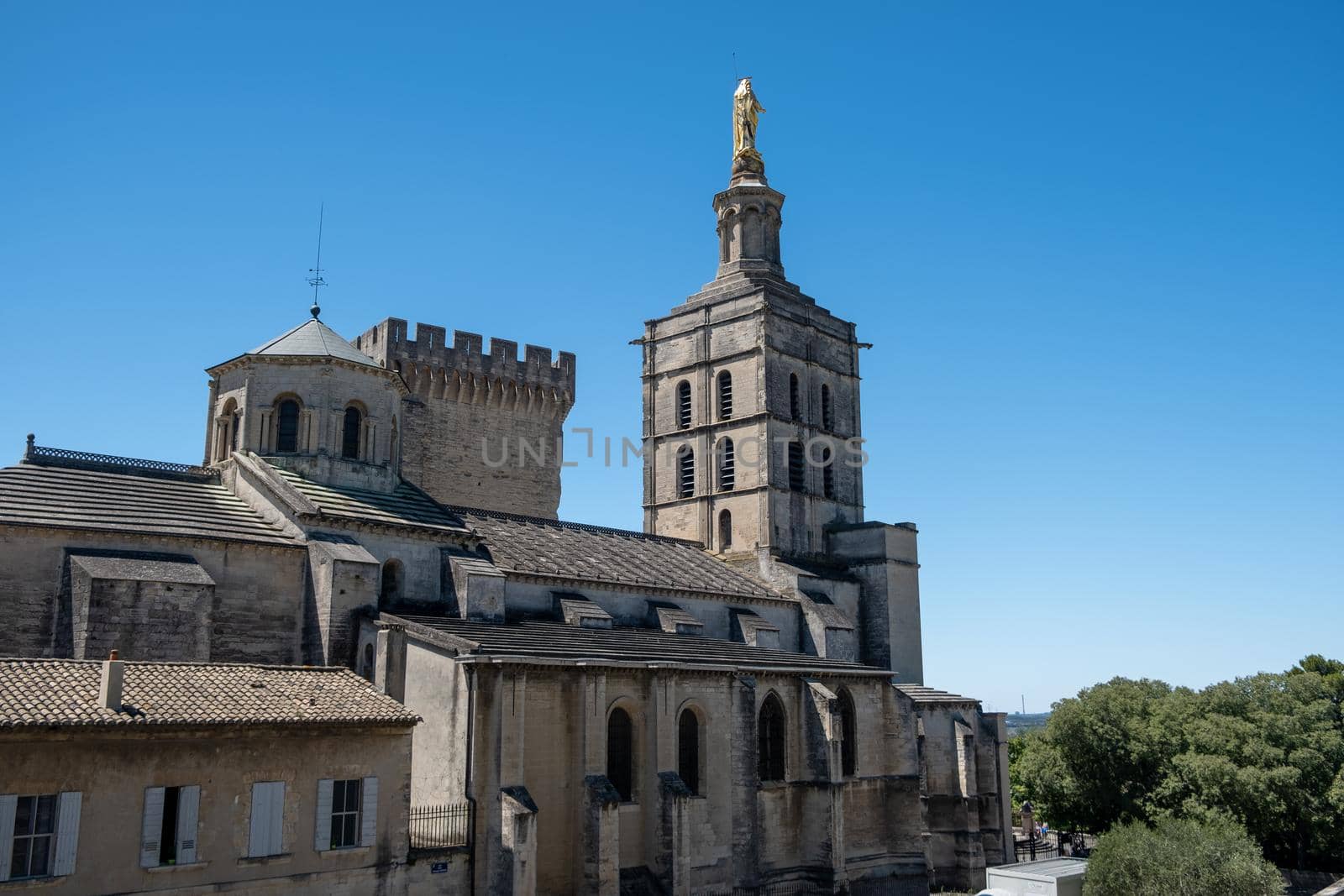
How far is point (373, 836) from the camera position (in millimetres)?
20969

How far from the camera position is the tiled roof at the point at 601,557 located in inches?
1286

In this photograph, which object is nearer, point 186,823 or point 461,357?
point 186,823

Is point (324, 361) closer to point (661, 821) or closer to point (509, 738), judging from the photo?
point (509, 738)

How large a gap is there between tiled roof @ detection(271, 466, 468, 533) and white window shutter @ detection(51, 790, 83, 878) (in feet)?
34.9

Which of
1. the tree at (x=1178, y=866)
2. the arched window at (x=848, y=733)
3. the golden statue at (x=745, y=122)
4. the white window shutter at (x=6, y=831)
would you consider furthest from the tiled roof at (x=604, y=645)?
the golden statue at (x=745, y=122)

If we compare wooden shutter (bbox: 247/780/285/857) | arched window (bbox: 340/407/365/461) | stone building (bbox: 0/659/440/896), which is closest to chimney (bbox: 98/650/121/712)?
stone building (bbox: 0/659/440/896)

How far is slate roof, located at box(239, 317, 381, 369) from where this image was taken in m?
30.6

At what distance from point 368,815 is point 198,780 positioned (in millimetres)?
3258

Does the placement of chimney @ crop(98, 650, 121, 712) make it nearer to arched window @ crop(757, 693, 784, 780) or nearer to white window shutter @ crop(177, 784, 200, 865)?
white window shutter @ crop(177, 784, 200, 865)

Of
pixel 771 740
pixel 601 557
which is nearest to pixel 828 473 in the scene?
pixel 601 557

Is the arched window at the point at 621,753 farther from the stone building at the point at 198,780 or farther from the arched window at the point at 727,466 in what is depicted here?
the arched window at the point at 727,466

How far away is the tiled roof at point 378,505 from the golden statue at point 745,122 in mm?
24364

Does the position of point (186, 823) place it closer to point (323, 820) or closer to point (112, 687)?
point (323, 820)

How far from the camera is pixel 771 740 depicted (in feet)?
103
